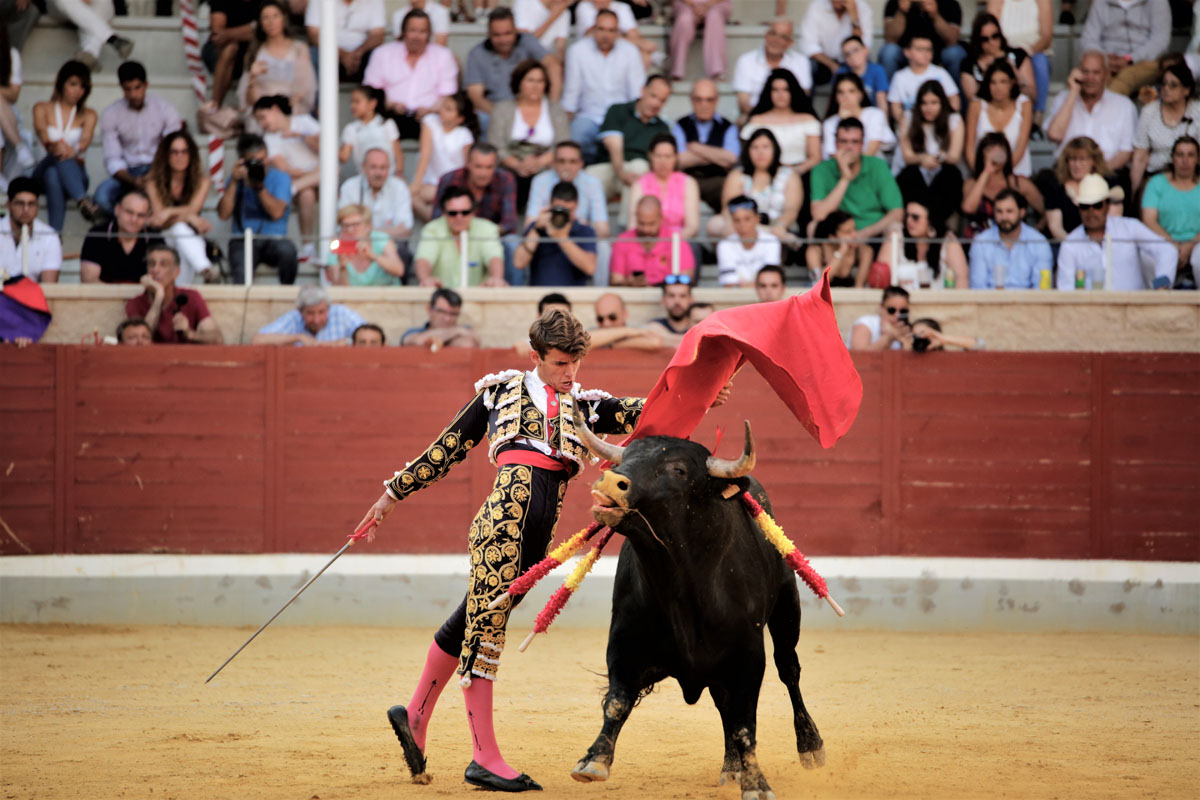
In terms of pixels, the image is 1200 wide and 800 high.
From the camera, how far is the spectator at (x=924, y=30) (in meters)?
10.4

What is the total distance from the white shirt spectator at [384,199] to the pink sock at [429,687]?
536 centimetres

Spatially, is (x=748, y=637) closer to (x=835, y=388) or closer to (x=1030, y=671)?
(x=835, y=388)

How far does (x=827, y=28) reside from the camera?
10641 mm

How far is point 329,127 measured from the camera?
9297 millimetres

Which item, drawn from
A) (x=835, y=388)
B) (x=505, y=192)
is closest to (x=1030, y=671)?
(x=835, y=388)

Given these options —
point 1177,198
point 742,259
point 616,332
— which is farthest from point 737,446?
point 1177,198

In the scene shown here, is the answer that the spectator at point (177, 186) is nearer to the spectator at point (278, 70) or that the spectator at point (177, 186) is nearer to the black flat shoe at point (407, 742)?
the spectator at point (278, 70)

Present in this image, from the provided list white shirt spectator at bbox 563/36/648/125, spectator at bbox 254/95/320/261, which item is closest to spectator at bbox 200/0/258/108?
spectator at bbox 254/95/320/261

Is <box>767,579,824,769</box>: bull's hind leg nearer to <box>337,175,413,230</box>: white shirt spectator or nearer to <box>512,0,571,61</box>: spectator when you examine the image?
<box>337,175,413,230</box>: white shirt spectator

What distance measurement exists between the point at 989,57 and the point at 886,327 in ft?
9.04

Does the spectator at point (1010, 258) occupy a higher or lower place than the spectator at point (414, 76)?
lower

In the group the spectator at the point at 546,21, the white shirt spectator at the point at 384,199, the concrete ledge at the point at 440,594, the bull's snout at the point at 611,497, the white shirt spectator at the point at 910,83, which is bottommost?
the concrete ledge at the point at 440,594

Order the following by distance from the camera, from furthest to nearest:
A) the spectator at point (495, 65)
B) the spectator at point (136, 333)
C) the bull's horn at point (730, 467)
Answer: the spectator at point (495, 65) < the spectator at point (136, 333) < the bull's horn at point (730, 467)

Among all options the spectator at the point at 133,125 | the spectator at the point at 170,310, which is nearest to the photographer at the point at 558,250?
the spectator at the point at 170,310
